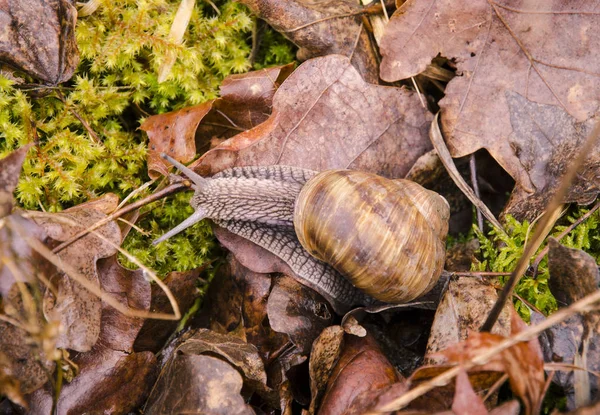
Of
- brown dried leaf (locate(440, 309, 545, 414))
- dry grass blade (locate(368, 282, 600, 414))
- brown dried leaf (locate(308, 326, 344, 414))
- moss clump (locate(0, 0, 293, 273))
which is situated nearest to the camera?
dry grass blade (locate(368, 282, 600, 414))

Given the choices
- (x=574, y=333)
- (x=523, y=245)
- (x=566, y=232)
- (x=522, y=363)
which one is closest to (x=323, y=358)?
(x=522, y=363)

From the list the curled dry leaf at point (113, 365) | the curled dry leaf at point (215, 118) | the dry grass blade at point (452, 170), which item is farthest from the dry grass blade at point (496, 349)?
the curled dry leaf at point (215, 118)

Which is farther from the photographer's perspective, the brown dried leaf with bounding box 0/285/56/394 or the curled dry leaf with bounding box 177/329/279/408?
the curled dry leaf with bounding box 177/329/279/408

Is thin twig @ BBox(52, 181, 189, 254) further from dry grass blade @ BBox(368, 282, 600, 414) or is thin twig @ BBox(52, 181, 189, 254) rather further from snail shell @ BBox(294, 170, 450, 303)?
dry grass blade @ BBox(368, 282, 600, 414)

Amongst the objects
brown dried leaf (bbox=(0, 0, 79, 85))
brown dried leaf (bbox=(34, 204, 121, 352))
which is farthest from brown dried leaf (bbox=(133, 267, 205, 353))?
brown dried leaf (bbox=(0, 0, 79, 85))

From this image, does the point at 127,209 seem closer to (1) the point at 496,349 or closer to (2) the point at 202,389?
(2) the point at 202,389

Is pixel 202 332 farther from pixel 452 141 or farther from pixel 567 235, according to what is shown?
pixel 567 235
